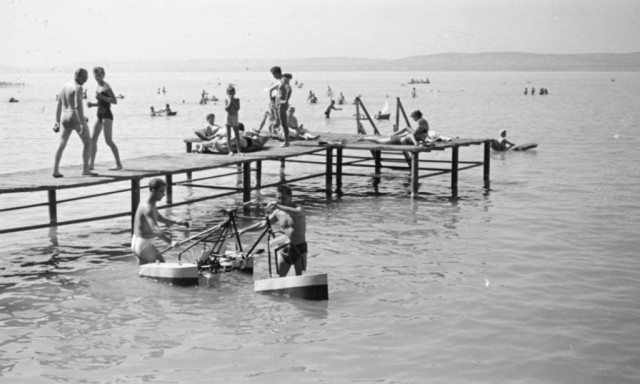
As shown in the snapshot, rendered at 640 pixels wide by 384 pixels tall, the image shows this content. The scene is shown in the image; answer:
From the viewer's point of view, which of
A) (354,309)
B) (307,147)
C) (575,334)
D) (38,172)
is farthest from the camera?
(307,147)

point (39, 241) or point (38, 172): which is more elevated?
point (38, 172)

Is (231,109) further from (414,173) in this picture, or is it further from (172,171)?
(414,173)

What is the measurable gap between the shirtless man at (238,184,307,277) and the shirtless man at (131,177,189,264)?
146 cm

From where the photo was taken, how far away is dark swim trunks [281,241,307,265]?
14383 mm

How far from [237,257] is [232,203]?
10.6m

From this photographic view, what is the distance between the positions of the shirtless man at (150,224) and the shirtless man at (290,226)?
1.46m

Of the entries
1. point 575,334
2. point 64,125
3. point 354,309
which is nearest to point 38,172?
point 64,125

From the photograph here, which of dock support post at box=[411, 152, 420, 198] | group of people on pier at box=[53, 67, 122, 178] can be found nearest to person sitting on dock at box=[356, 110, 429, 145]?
dock support post at box=[411, 152, 420, 198]

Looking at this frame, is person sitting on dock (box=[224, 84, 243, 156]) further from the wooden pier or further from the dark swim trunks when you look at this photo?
the dark swim trunks

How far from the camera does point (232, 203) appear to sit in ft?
85.4

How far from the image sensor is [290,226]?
46.6 feet

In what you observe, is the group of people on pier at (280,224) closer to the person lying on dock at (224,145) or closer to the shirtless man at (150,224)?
the shirtless man at (150,224)

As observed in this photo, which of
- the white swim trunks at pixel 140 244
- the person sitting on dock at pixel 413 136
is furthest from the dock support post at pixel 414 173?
the white swim trunks at pixel 140 244

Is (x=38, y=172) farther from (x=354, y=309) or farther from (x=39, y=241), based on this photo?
(x=354, y=309)
